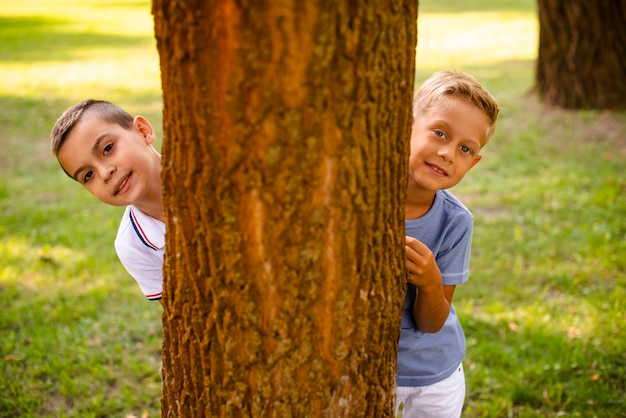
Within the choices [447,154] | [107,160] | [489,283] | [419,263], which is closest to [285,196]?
[419,263]

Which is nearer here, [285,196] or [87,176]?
[285,196]

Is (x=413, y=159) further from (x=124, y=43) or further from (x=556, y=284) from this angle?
(x=124, y=43)

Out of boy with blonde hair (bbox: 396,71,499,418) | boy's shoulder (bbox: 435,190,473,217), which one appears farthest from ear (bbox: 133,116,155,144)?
boy's shoulder (bbox: 435,190,473,217)

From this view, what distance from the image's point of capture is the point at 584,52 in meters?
7.66

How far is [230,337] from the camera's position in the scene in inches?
63.5

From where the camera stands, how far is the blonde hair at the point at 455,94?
2.11 m

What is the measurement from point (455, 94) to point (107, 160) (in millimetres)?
1258

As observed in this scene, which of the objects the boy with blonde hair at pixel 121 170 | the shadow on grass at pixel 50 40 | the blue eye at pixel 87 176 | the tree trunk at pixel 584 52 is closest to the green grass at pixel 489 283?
the tree trunk at pixel 584 52

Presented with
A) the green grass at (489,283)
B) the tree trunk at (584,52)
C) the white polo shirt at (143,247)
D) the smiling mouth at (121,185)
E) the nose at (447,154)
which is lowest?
the green grass at (489,283)

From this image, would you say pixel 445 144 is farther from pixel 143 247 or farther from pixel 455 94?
pixel 143 247

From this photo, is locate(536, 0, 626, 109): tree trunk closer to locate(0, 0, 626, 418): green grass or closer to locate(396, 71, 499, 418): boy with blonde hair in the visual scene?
locate(0, 0, 626, 418): green grass

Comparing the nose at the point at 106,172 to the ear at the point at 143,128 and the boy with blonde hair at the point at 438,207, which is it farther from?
the boy with blonde hair at the point at 438,207

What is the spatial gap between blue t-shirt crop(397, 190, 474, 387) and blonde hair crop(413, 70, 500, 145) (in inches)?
12.3

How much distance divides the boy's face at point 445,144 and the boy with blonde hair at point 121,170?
937 mm
